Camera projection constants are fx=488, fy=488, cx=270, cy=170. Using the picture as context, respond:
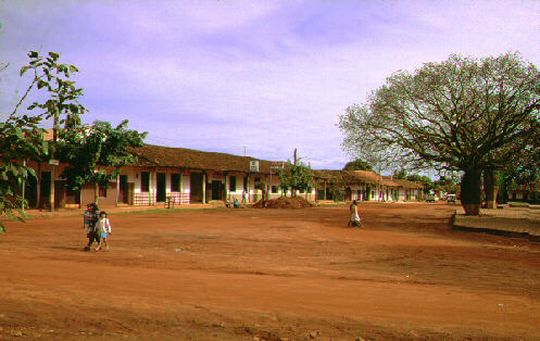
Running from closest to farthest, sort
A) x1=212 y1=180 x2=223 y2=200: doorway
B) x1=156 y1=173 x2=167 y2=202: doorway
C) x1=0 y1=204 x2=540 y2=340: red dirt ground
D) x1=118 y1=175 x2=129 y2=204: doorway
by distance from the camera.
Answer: x1=0 y1=204 x2=540 y2=340: red dirt ground, x1=118 y1=175 x2=129 y2=204: doorway, x1=156 y1=173 x2=167 y2=202: doorway, x1=212 y1=180 x2=223 y2=200: doorway

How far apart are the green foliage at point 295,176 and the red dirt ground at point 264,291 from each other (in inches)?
1205

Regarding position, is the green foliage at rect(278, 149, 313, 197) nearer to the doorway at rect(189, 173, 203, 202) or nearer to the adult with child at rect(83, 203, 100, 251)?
the doorway at rect(189, 173, 203, 202)

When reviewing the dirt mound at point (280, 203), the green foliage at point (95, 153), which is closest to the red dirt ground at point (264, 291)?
the green foliage at point (95, 153)

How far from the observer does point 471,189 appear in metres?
29.6

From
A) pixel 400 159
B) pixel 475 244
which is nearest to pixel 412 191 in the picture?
pixel 400 159

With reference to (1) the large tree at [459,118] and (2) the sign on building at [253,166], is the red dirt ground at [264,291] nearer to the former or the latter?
(1) the large tree at [459,118]

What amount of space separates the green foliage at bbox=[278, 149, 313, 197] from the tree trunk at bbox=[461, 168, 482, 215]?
17.8 meters

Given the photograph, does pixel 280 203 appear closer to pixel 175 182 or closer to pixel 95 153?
pixel 175 182

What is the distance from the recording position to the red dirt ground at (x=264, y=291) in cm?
542

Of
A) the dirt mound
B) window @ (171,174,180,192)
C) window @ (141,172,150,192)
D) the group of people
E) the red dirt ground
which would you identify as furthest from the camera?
the dirt mound

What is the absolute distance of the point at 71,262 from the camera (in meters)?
10.1

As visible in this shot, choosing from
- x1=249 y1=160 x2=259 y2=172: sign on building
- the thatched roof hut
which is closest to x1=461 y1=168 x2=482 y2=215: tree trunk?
the thatched roof hut

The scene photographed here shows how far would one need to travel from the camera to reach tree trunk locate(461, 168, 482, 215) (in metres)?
28.7

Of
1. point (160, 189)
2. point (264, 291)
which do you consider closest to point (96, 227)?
point (264, 291)
